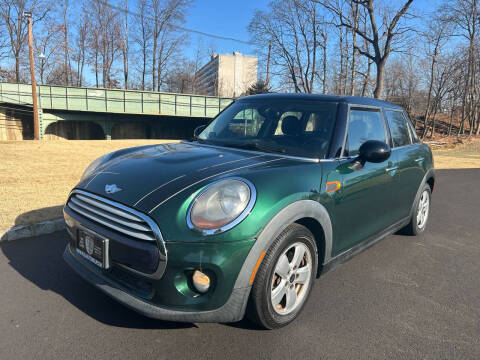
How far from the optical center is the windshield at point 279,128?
3034mm

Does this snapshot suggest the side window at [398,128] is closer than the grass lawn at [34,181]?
Yes

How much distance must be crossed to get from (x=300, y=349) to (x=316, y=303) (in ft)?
2.14

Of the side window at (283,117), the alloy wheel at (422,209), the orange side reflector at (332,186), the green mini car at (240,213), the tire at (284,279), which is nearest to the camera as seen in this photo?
the green mini car at (240,213)

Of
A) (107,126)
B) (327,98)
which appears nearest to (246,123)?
(327,98)

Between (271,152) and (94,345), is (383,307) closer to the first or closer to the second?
(271,152)

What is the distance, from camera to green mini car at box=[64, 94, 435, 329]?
6.86 feet

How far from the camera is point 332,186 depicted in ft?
9.02

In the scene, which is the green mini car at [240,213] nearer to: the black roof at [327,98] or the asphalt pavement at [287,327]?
the black roof at [327,98]

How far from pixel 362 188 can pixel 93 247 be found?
225cm

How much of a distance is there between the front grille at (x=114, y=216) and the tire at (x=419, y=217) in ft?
11.9

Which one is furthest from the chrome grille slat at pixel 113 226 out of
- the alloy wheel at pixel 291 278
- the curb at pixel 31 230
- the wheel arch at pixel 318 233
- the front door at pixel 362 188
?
the curb at pixel 31 230

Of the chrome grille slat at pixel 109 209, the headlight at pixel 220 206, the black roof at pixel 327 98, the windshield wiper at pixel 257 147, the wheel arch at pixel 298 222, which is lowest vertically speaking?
the wheel arch at pixel 298 222

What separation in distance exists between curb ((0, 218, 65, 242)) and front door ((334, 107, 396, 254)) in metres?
3.52

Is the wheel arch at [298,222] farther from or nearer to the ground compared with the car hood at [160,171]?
nearer to the ground
